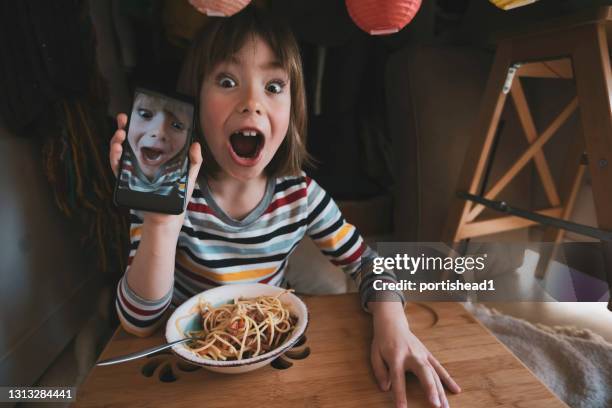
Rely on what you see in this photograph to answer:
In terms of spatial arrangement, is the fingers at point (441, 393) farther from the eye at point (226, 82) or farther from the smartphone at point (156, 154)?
the eye at point (226, 82)

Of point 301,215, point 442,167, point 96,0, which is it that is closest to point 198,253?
point 301,215

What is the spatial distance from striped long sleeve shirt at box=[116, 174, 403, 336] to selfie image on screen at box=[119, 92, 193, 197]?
0.20m

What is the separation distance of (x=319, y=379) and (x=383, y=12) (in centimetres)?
56

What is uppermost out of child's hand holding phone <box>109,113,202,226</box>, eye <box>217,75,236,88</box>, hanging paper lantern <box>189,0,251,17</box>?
hanging paper lantern <box>189,0,251,17</box>

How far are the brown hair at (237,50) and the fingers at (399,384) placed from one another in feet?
1.56

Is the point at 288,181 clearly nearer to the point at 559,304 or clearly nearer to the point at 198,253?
the point at 198,253

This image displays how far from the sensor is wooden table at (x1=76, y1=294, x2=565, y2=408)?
46 cm

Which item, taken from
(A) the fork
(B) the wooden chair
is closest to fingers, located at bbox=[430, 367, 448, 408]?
(A) the fork

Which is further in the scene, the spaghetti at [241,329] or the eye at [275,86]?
the eye at [275,86]

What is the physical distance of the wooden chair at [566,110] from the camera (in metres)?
0.74

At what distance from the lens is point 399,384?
18.6 inches

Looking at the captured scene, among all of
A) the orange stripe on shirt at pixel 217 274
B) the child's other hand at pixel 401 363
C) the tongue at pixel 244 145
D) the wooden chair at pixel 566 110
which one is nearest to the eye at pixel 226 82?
the tongue at pixel 244 145

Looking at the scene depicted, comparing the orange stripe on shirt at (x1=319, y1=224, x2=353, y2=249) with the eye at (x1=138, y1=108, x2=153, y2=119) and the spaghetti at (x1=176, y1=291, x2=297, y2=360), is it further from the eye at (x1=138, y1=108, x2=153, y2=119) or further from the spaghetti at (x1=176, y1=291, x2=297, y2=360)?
the eye at (x1=138, y1=108, x2=153, y2=119)

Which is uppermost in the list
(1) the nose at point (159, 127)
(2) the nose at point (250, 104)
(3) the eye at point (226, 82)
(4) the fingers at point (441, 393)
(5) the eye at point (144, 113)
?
(3) the eye at point (226, 82)
